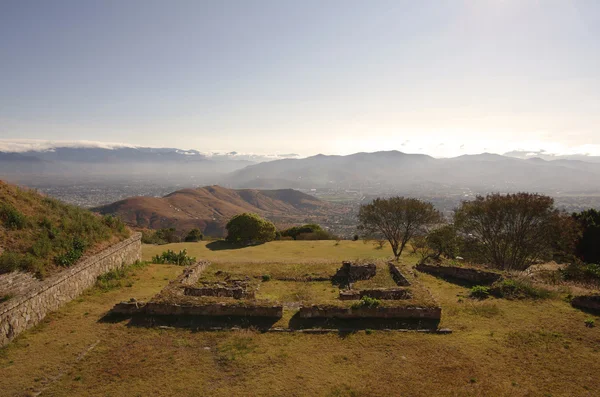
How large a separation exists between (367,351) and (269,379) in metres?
4.36

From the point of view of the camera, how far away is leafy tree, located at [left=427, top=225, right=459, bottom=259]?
1400 inches

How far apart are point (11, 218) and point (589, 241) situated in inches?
2129

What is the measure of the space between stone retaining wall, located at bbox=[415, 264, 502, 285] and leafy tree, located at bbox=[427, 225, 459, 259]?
976 centimetres

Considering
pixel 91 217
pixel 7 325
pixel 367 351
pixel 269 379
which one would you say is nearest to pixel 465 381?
pixel 367 351

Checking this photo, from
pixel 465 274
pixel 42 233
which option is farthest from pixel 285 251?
pixel 42 233

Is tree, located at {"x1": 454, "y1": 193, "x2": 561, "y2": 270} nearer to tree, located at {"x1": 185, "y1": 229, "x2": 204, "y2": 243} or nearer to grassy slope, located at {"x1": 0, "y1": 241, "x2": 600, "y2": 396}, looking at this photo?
grassy slope, located at {"x1": 0, "y1": 241, "x2": 600, "y2": 396}

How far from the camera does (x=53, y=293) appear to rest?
1745 cm

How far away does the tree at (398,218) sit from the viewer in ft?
129

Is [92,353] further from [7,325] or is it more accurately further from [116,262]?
[116,262]

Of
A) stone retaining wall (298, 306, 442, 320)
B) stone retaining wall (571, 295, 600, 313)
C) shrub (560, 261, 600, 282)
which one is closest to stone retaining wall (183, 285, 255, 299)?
stone retaining wall (298, 306, 442, 320)

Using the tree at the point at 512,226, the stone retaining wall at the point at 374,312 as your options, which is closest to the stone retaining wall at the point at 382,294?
the stone retaining wall at the point at 374,312

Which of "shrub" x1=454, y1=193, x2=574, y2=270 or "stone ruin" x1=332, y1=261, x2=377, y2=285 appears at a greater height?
"shrub" x1=454, y1=193, x2=574, y2=270

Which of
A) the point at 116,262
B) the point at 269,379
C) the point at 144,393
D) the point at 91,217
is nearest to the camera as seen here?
the point at 144,393

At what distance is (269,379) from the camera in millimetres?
10805
